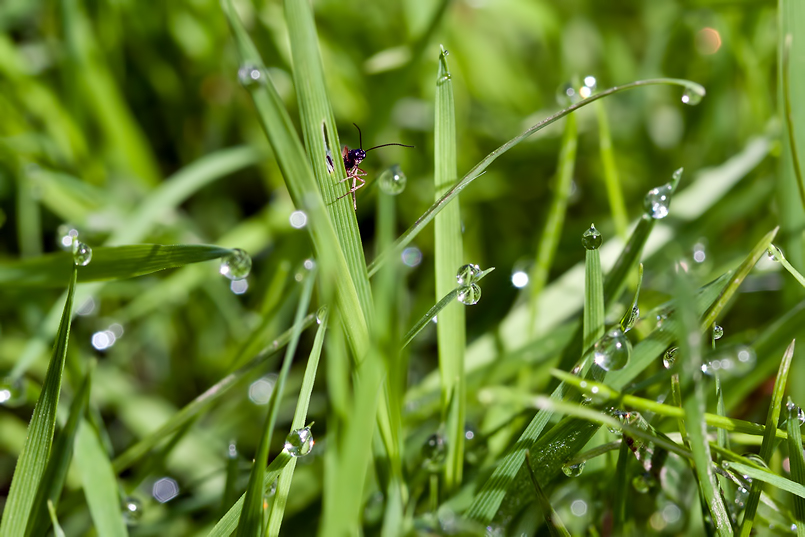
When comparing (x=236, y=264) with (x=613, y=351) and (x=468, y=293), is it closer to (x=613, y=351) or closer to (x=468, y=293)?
(x=468, y=293)

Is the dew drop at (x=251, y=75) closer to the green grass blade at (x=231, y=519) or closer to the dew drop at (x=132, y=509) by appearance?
the green grass blade at (x=231, y=519)

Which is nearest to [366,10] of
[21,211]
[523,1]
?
[523,1]

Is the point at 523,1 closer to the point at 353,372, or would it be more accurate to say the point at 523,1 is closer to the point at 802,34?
the point at 802,34

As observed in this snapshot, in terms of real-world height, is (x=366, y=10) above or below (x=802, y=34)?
above

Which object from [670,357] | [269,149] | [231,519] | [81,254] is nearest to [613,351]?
[670,357]

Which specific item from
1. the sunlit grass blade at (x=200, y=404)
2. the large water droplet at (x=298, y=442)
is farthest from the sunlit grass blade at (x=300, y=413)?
the sunlit grass blade at (x=200, y=404)
